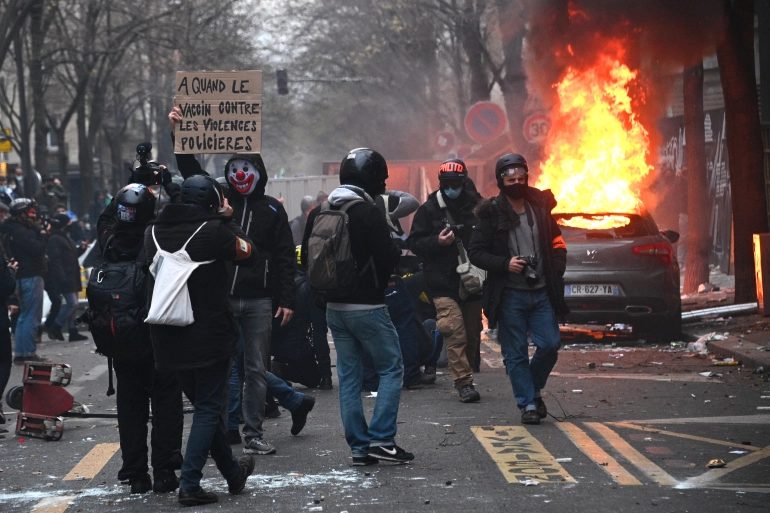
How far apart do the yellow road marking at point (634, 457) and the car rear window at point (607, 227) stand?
589 centimetres

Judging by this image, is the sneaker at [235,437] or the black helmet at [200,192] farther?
the sneaker at [235,437]

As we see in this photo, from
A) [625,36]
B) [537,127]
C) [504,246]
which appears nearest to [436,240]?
[504,246]

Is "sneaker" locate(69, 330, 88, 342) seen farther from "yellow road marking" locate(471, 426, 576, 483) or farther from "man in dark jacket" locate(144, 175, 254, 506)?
"man in dark jacket" locate(144, 175, 254, 506)

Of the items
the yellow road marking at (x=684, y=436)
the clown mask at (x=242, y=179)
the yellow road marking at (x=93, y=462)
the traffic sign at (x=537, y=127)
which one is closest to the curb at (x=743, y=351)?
the yellow road marking at (x=684, y=436)

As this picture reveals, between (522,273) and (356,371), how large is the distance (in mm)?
1830

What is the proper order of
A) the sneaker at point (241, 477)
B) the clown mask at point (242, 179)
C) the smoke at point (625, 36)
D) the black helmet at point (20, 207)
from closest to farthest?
the sneaker at point (241, 477), the clown mask at point (242, 179), the black helmet at point (20, 207), the smoke at point (625, 36)

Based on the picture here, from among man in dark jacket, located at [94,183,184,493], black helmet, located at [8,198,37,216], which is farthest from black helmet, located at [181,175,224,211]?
black helmet, located at [8,198,37,216]

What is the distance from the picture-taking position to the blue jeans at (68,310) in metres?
17.9

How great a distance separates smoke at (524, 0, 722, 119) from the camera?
716 inches

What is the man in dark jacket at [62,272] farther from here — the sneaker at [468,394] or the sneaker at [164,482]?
the sneaker at [164,482]

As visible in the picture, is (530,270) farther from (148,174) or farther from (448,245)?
(148,174)

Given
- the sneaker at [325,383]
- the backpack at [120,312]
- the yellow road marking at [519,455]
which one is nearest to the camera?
the backpack at [120,312]

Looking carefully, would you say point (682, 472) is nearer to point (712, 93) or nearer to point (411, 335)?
point (411, 335)

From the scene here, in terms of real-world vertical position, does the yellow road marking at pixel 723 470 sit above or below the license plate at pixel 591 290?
below
